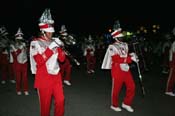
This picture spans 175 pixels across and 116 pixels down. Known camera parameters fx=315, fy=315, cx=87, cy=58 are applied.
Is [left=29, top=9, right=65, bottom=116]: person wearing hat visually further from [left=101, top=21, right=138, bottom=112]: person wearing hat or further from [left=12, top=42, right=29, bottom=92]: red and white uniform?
[left=12, top=42, right=29, bottom=92]: red and white uniform

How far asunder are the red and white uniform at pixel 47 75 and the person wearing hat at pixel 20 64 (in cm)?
360

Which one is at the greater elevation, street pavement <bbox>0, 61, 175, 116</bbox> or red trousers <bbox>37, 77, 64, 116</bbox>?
red trousers <bbox>37, 77, 64, 116</bbox>

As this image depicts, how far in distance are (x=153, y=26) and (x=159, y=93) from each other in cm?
4024

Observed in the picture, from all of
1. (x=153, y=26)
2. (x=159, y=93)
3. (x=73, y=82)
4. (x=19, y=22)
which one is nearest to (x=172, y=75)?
(x=159, y=93)

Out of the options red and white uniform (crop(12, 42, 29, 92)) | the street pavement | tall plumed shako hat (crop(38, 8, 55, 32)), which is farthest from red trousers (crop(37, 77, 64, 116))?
red and white uniform (crop(12, 42, 29, 92))

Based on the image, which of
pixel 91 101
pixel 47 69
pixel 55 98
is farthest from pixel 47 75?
pixel 91 101

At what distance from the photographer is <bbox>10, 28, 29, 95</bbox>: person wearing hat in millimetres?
9477

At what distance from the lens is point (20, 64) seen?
9469 mm

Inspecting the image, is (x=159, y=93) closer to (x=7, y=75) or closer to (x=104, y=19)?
(x=7, y=75)

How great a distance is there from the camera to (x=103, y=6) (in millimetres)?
46812

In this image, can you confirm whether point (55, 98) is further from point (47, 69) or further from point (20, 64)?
point (20, 64)

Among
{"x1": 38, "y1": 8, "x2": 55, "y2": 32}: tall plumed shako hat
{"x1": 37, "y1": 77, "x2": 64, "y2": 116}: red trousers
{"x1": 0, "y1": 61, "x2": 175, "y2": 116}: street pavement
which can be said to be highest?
{"x1": 38, "y1": 8, "x2": 55, "y2": 32}: tall plumed shako hat

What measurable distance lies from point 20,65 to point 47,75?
3747 mm

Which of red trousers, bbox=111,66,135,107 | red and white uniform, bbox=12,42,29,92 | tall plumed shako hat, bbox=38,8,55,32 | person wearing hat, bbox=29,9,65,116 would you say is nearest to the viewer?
person wearing hat, bbox=29,9,65,116
